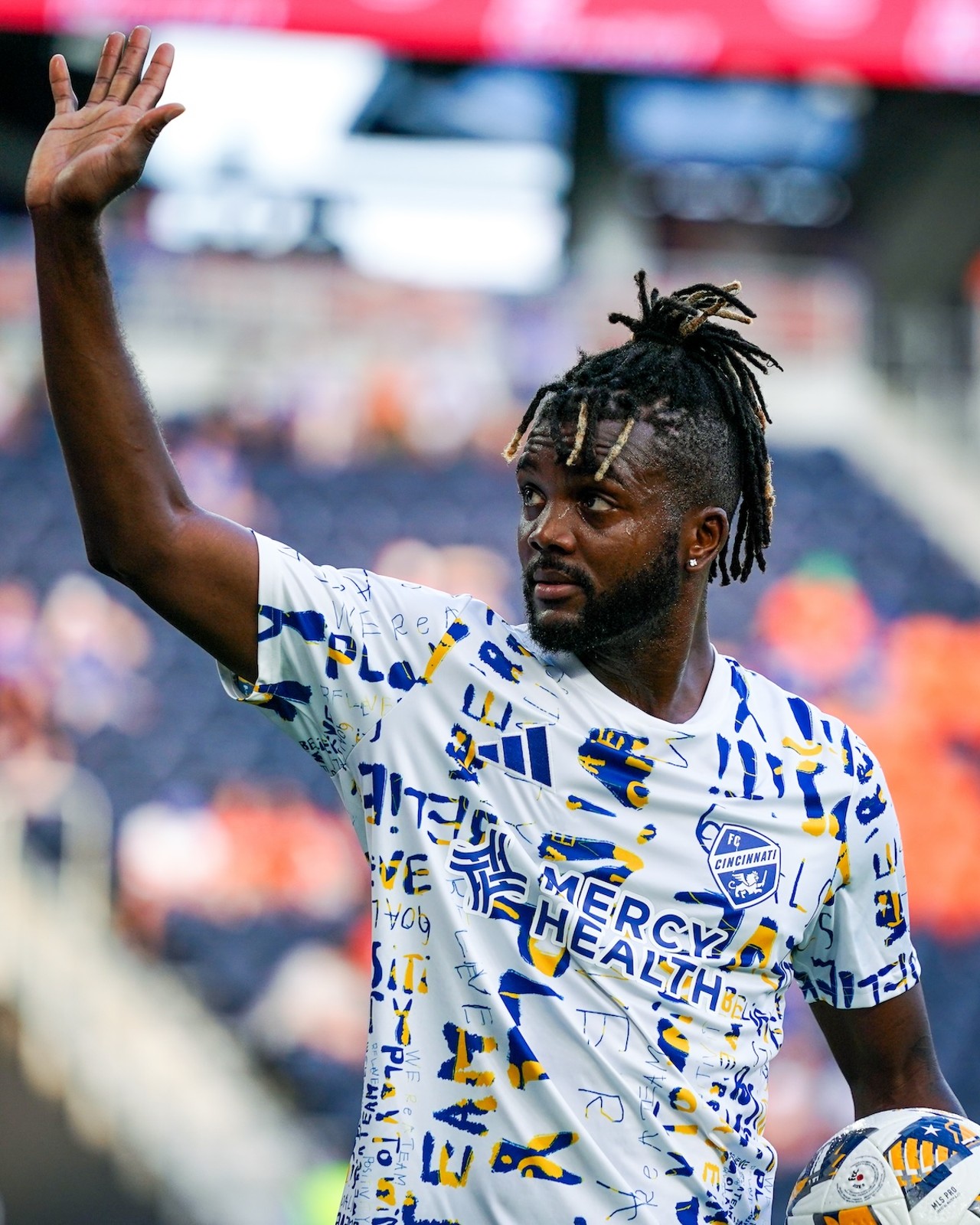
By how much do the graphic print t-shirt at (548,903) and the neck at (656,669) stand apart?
3 cm

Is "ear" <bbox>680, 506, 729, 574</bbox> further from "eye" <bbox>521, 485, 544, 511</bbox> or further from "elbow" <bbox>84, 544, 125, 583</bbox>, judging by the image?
"elbow" <bbox>84, 544, 125, 583</bbox>

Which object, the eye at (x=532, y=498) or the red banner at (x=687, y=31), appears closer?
the eye at (x=532, y=498)

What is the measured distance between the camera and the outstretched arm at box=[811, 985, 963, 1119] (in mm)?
2125

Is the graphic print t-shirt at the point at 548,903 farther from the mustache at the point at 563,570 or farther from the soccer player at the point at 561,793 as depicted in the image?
the mustache at the point at 563,570

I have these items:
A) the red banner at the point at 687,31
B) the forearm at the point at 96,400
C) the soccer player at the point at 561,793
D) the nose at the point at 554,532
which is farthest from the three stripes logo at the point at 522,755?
the red banner at the point at 687,31

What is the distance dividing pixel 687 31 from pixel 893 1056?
6285 mm

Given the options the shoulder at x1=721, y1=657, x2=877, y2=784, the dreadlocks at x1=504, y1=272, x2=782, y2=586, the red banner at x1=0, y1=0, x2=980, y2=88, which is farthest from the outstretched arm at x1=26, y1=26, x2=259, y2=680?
the red banner at x1=0, y1=0, x2=980, y2=88

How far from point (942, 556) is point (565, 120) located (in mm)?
4736

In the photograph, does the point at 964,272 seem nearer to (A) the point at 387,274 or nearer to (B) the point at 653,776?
(A) the point at 387,274

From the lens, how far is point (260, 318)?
28.9 feet

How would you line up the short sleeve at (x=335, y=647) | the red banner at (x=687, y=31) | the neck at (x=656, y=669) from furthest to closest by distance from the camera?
1. the red banner at (x=687, y=31)
2. the neck at (x=656, y=669)
3. the short sleeve at (x=335, y=647)

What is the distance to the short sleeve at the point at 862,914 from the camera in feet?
6.88

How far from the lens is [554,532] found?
77.7 inches

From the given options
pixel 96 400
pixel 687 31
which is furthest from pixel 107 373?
pixel 687 31
